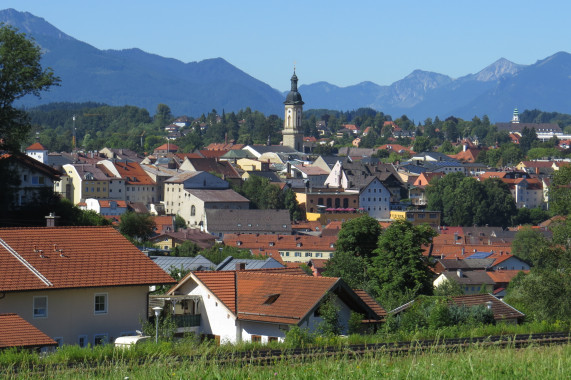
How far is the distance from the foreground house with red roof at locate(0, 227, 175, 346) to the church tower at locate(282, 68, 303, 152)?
129 meters

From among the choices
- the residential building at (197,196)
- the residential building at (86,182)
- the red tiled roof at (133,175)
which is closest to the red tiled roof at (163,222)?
the residential building at (197,196)

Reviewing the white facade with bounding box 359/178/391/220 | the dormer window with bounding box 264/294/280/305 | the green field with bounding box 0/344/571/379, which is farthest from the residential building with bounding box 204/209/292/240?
the green field with bounding box 0/344/571/379

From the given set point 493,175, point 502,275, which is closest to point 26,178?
point 502,275

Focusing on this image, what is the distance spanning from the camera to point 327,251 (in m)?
69.8

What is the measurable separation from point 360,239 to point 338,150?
403 ft

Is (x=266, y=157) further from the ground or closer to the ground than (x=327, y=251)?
further from the ground

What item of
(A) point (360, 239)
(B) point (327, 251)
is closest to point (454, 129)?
(B) point (327, 251)

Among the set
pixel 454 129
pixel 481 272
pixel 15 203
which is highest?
pixel 454 129

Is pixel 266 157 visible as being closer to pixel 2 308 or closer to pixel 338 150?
pixel 338 150

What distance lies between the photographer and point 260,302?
18.6 metres

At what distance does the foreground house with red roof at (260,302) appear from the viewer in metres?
17.9

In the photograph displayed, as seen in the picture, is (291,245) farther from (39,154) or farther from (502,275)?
(39,154)

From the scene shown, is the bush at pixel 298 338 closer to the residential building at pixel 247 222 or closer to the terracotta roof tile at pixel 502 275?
the terracotta roof tile at pixel 502 275

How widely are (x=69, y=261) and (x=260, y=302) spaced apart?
318 centimetres
